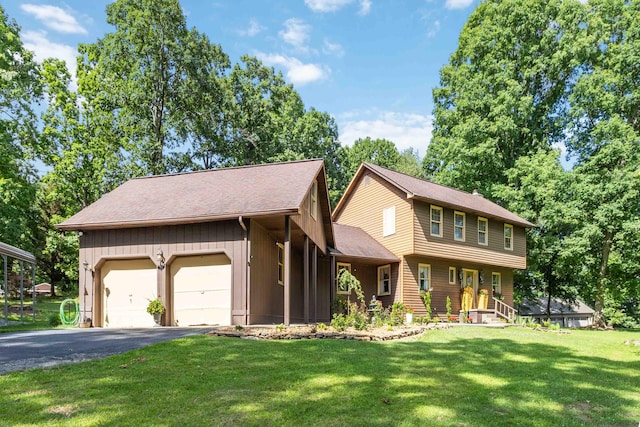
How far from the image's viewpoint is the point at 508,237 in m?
24.4

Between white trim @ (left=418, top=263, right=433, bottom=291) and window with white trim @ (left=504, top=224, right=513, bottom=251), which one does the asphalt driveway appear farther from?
window with white trim @ (left=504, top=224, right=513, bottom=251)

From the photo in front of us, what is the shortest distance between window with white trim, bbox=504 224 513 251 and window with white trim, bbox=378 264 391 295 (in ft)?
22.7

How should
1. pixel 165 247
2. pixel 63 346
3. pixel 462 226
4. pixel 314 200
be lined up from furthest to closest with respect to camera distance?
pixel 462 226 < pixel 314 200 < pixel 165 247 < pixel 63 346

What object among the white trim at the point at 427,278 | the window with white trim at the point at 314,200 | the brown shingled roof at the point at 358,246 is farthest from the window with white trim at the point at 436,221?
the window with white trim at the point at 314,200

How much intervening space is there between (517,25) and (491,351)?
25.7 meters

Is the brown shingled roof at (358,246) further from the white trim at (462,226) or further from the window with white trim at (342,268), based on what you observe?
the white trim at (462,226)

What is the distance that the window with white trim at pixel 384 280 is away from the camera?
70.1 ft

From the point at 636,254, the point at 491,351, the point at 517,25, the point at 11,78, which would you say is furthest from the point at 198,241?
the point at 517,25

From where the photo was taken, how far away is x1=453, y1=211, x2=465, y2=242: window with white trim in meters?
21.9

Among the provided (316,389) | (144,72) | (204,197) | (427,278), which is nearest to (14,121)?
(144,72)

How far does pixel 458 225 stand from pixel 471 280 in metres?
3.06

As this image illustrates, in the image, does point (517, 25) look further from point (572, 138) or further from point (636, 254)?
point (636, 254)

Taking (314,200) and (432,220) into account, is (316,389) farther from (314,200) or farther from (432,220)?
(432,220)

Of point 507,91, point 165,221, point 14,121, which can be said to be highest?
point 507,91
